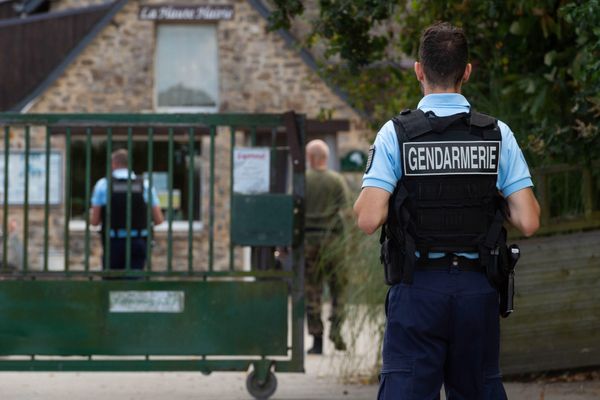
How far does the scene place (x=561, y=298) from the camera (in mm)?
8633

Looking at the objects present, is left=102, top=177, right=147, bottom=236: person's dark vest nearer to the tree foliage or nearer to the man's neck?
the tree foliage

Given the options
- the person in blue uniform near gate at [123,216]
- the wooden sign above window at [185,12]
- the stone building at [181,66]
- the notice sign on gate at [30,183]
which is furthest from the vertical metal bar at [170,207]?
the wooden sign above window at [185,12]

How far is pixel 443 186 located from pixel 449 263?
11.3 inches

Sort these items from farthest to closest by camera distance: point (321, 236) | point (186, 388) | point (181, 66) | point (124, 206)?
point (181, 66), point (321, 236), point (186, 388), point (124, 206)

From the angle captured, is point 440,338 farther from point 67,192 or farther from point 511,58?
point 511,58

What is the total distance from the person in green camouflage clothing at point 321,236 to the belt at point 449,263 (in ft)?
16.0

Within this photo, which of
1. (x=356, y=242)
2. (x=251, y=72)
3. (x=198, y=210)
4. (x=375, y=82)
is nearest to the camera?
(x=356, y=242)

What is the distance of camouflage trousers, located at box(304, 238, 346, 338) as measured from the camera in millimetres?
10047

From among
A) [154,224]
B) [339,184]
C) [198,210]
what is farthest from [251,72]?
[154,224]

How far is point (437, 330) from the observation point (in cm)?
501

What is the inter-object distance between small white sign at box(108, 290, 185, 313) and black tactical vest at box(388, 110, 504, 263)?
13.2 feet

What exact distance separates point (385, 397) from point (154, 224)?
5.45 metres

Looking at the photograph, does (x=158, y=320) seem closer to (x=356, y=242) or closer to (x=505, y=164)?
(x=356, y=242)

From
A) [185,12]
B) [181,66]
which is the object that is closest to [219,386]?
[181,66]
